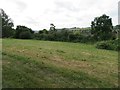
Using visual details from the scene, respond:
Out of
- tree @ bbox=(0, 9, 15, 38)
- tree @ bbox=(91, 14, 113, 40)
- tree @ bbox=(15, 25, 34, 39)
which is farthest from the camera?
tree @ bbox=(0, 9, 15, 38)

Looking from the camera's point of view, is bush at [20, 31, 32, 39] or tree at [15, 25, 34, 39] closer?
bush at [20, 31, 32, 39]

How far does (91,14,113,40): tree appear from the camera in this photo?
26.3m

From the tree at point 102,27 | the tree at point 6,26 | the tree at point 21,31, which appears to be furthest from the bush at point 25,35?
the tree at point 102,27

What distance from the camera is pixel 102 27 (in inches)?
1077

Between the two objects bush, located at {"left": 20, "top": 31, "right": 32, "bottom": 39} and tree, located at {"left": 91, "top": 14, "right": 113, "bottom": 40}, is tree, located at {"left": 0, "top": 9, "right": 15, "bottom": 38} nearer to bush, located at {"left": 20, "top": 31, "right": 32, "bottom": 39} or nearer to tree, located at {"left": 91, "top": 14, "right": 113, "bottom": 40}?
bush, located at {"left": 20, "top": 31, "right": 32, "bottom": 39}

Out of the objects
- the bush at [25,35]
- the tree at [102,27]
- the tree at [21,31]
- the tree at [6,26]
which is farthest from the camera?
the tree at [6,26]

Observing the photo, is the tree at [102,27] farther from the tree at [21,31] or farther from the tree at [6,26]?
Answer: the tree at [6,26]

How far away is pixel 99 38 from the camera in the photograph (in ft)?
87.4

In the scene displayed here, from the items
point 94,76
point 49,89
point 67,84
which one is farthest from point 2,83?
point 94,76

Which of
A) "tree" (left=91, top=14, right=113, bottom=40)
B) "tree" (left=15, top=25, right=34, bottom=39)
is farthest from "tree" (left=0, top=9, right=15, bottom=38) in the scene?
"tree" (left=91, top=14, right=113, bottom=40)

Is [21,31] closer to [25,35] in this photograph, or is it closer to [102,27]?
[25,35]

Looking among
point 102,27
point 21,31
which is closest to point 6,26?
point 21,31

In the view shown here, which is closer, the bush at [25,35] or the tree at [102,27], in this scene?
the tree at [102,27]

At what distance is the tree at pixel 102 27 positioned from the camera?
26.3 meters
